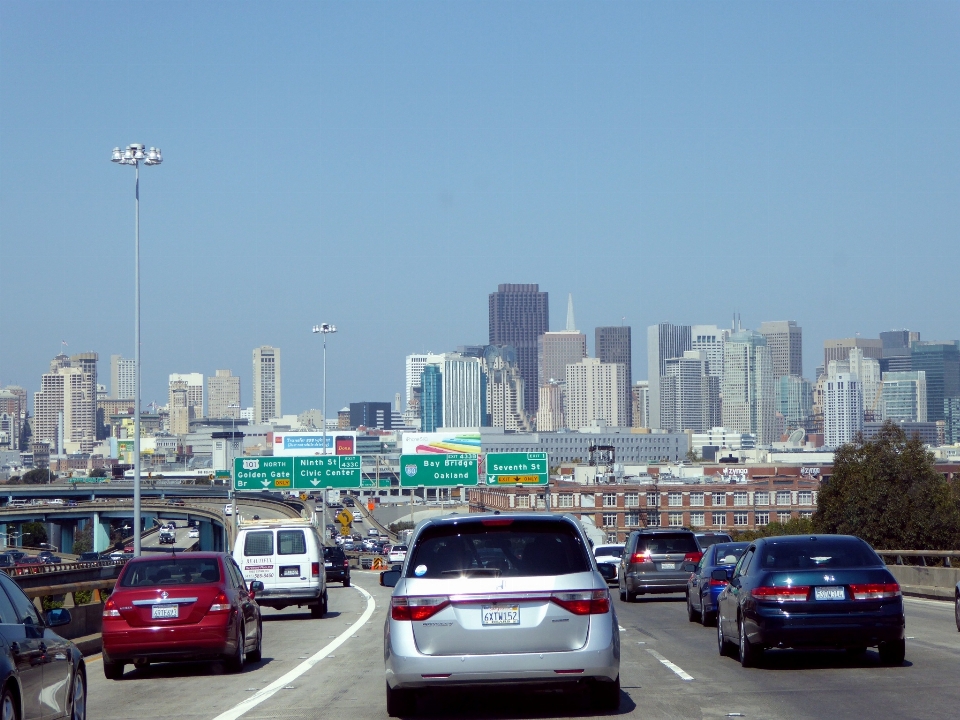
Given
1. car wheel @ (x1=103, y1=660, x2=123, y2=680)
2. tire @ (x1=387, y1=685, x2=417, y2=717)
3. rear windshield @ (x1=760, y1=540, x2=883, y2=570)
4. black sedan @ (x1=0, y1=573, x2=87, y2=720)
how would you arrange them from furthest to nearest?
car wheel @ (x1=103, y1=660, x2=123, y2=680)
rear windshield @ (x1=760, y1=540, x2=883, y2=570)
tire @ (x1=387, y1=685, x2=417, y2=717)
black sedan @ (x1=0, y1=573, x2=87, y2=720)

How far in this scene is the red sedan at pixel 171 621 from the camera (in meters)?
15.9

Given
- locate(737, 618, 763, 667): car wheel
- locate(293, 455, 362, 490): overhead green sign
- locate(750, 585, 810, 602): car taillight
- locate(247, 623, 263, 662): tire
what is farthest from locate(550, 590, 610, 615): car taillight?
locate(293, 455, 362, 490): overhead green sign

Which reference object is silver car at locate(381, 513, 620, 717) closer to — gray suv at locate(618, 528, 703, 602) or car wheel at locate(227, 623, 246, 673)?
car wheel at locate(227, 623, 246, 673)

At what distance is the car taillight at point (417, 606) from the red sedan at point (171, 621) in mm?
5566

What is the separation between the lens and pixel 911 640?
18906mm

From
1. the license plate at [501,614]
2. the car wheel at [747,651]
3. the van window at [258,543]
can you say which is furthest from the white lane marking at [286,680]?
the car wheel at [747,651]

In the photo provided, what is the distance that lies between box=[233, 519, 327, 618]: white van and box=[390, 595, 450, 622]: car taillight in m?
17.3

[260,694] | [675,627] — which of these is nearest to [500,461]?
[675,627]

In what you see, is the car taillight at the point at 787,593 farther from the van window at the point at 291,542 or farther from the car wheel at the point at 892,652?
the van window at the point at 291,542

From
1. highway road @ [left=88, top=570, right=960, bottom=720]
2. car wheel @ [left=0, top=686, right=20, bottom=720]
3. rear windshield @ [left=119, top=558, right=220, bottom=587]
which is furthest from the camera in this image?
rear windshield @ [left=119, top=558, right=220, bottom=587]

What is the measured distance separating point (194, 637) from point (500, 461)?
48.8 m

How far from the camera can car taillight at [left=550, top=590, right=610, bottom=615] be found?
429 inches

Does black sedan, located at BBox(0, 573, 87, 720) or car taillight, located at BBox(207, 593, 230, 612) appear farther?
car taillight, located at BBox(207, 593, 230, 612)

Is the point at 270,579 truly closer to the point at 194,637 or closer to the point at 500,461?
the point at 194,637
